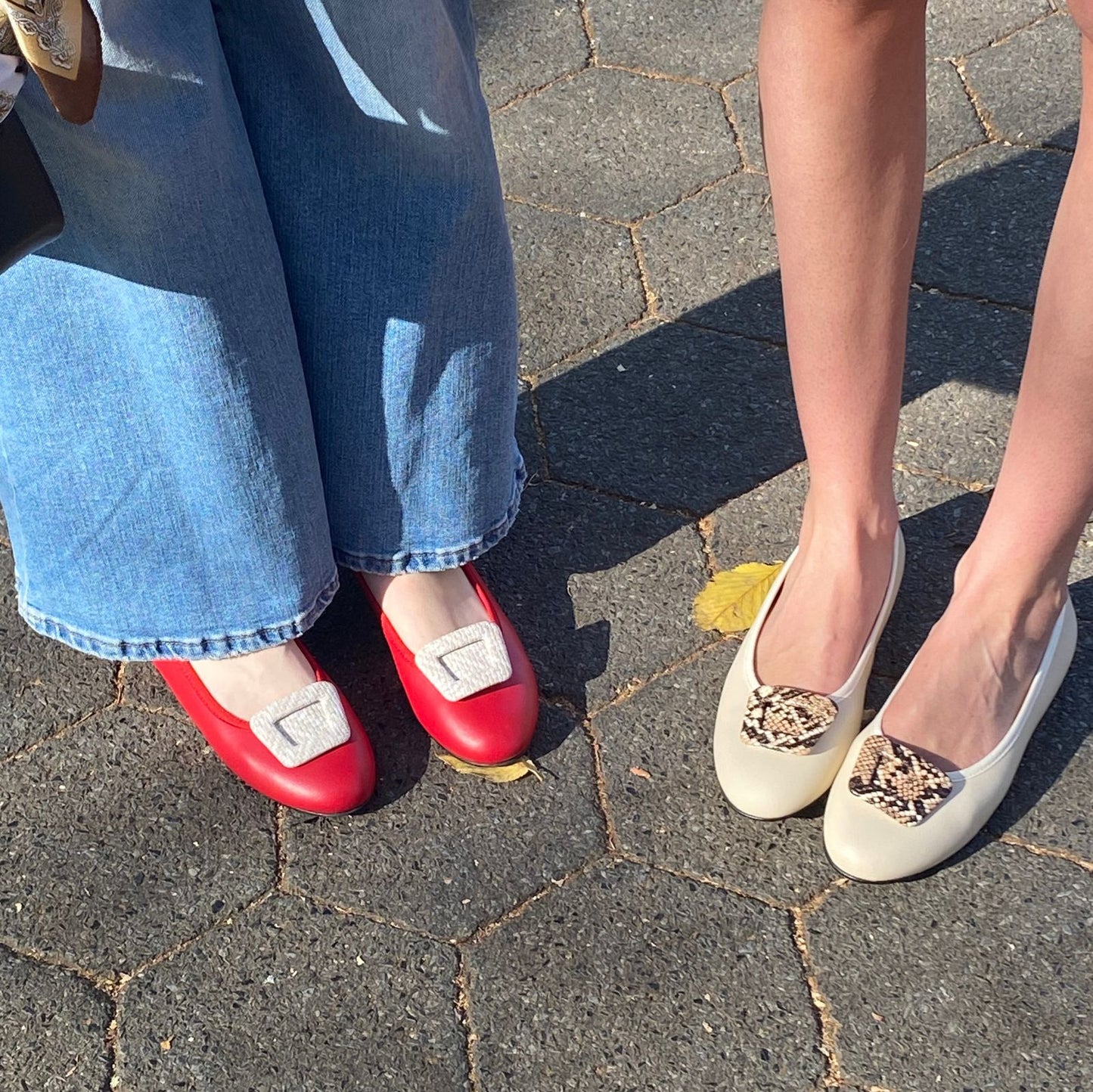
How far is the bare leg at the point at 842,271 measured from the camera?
1.18 m

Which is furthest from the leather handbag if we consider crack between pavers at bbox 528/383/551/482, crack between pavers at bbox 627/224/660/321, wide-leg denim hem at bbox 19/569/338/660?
crack between pavers at bbox 627/224/660/321

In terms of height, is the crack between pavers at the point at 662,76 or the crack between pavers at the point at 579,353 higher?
the crack between pavers at the point at 662,76

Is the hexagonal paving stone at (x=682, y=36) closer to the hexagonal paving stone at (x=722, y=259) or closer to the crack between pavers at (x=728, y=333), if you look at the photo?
the hexagonal paving stone at (x=722, y=259)

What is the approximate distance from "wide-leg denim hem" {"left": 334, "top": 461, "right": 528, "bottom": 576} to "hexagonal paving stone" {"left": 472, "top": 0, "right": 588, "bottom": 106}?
1243 mm

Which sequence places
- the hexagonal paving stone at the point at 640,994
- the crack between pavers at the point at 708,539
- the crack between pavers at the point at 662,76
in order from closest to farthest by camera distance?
the hexagonal paving stone at the point at 640,994, the crack between pavers at the point at 708,539, the crack between pavers at the point at 662,76

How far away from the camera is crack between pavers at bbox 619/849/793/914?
1.35 meters

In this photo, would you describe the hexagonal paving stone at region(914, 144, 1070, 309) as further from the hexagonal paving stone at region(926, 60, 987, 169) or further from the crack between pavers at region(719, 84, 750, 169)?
the crack between pavers at region(719, 84, 750, 169)

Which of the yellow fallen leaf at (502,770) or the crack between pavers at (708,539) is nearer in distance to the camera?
the yellow fallen leaf at (502,770)

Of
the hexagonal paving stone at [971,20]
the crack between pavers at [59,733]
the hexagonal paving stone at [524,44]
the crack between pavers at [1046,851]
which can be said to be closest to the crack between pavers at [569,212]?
the hexagonal paving stone at [524,44]

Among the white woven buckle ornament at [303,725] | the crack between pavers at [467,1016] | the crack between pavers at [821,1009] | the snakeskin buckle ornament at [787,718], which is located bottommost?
the crack between pavers at [821,1009]

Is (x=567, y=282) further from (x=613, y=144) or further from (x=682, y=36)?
(x=682, y=36)

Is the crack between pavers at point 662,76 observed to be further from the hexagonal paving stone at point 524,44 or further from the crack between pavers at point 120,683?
the crack between pavers at point 120,683

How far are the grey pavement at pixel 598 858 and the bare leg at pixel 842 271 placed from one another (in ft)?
0.51

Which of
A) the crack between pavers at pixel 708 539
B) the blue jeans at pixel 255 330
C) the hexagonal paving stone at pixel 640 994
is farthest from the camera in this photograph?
the crack between pavers at pixel 708 539
